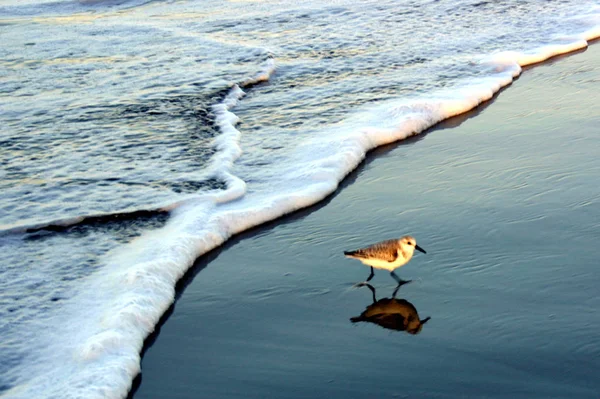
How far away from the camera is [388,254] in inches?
166

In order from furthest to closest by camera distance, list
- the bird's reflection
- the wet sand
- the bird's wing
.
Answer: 1. the bird's wing
2. the bird's reflection
3. the wet sand

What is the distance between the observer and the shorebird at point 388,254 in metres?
4.21

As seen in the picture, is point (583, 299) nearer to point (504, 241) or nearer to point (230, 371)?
point (504, 241)

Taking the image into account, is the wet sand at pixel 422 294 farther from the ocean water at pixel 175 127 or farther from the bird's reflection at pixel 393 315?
the ocean water at pixel 175 127

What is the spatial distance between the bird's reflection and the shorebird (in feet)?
0.53

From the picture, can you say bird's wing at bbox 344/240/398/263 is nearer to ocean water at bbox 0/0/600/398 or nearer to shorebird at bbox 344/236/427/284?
shorebird at bbox 344/236/427/284

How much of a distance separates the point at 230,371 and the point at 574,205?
2.56 meters

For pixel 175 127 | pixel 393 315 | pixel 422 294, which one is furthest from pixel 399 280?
pixel 175 127

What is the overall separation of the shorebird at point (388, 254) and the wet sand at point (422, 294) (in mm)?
147

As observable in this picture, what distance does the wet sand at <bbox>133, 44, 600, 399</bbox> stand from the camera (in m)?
3.53

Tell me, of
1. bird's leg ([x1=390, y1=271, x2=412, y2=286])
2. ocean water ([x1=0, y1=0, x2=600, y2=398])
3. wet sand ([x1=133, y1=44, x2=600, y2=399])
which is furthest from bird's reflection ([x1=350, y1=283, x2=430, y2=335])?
ocean water ([x1=0, y1=0, x2=600, y2=398])

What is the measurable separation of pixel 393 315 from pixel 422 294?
23 centimetres

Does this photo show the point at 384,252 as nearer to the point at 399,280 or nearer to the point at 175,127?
the point at 399,280

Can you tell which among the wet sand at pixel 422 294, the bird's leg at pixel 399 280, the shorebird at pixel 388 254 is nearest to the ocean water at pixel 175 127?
the wet sand at pixel 422 294
